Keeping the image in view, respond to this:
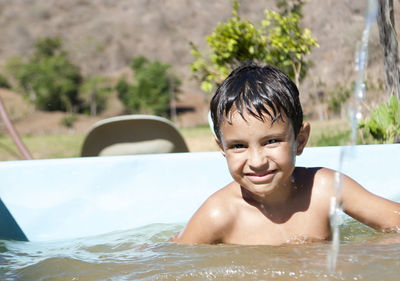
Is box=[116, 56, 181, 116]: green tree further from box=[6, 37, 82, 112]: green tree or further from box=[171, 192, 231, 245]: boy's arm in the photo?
box=[171, 192, 231, 245]: boy's arm

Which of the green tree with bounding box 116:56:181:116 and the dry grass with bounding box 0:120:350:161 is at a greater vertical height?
the green tree with bounding box 116:56:181:116

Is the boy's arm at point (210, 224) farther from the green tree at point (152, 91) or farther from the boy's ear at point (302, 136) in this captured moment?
the green tree at point (152, 91)

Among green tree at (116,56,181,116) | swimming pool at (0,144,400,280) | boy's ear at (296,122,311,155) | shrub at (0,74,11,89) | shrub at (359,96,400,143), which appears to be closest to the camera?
boy's ear at (296,122,311,155)

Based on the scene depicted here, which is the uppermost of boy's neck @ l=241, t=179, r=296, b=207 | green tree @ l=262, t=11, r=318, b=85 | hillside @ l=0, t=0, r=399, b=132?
hillside @ l=0, t=0, r=399, b=132

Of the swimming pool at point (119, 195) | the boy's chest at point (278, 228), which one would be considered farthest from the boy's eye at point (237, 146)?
the swimming pool at point (119, 195)

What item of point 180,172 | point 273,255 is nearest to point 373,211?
point 273,255

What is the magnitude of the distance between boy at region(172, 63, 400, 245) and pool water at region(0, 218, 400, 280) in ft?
0.26

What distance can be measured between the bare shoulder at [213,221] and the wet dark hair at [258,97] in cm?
30

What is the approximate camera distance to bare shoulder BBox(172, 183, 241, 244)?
1756mm

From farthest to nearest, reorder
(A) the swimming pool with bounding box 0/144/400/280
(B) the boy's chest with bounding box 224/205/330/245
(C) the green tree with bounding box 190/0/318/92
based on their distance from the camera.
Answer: (C) the green tree with bounding box 190/0/318/92
(A) the swimming pool with bounding box 0/144/400/280
(B) the boy's chest with bounding box 224/205/330/245

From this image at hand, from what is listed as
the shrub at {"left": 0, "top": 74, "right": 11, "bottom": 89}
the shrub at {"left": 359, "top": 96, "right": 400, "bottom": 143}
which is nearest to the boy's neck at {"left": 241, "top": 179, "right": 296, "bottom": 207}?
the shrub at {"left": 359, "top": 96, "right": 400, "bottom": 143}

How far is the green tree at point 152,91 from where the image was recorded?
12.9 meters

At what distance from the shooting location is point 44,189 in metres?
2.30

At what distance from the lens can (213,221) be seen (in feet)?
5.76
